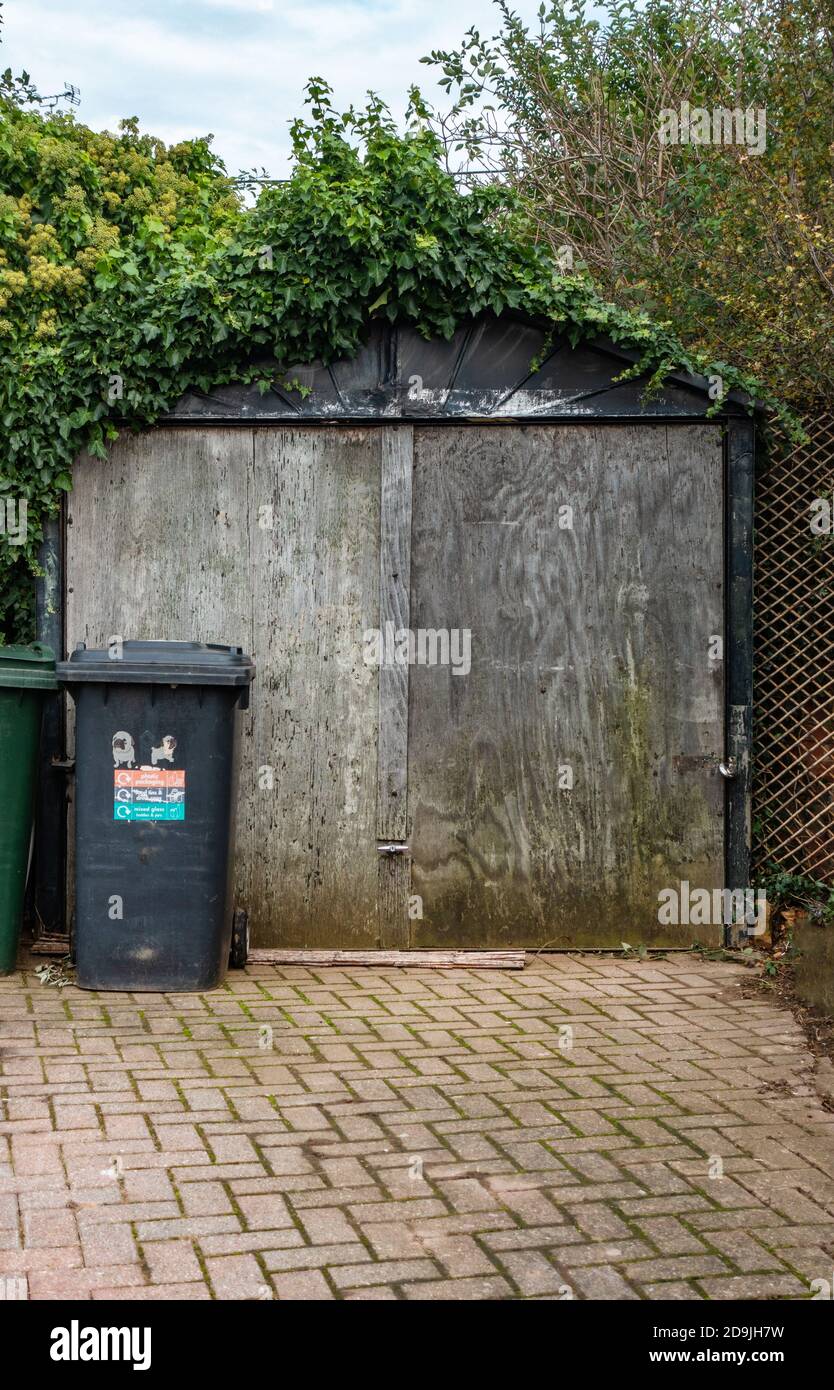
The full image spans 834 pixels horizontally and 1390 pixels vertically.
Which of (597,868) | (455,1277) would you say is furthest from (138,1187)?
(597,868)

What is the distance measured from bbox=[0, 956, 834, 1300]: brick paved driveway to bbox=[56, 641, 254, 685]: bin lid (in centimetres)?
137

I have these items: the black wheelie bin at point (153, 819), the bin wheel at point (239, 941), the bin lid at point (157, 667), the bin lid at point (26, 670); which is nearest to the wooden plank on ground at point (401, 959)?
the bin wheel at point (239, 941)

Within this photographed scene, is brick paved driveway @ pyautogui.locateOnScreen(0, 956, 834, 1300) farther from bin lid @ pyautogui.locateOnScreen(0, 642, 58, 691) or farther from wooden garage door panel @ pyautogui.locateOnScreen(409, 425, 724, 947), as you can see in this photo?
bin lid @ pyautogui.locateOnScreen(0, 642, 58, 691)

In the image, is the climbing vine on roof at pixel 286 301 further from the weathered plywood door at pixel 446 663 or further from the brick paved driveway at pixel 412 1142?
the brick paved driveway at pixel 412 1142

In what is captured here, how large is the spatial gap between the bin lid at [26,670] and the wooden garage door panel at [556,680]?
68.0 inches

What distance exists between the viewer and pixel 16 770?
5906mm

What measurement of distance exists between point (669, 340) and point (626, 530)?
0.92 m

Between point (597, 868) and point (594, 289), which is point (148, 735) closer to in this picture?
point (597, 868)

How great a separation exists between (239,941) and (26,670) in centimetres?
158

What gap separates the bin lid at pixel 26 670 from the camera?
5.86 m

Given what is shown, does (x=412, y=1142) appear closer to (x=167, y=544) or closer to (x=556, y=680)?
(x=556, y=680)

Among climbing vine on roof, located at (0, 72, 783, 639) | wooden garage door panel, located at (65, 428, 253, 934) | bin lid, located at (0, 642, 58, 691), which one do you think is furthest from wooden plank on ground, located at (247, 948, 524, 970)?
climbing vine on roof, located at (0, 72, 783, 639)

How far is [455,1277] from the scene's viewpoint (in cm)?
319

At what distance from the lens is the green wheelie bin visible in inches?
231
